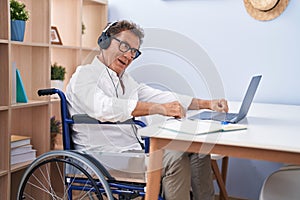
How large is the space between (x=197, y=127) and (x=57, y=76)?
135 centimetres

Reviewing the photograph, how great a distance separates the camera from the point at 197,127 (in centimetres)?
166

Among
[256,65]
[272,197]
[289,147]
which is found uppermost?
[256,65]

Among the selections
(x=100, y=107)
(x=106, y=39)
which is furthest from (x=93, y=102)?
(x=106, y=39)

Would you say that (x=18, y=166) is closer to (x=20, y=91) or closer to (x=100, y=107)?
(x=20, y=91)

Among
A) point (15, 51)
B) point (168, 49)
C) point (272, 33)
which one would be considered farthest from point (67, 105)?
point (272, 33)

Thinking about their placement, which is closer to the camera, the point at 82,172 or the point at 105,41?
the point at 82,172

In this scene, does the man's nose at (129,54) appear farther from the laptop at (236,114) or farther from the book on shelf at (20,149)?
the book on shelf at (20,149)

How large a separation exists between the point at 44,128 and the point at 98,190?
3.04ft

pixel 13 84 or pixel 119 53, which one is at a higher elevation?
pixel 119 53

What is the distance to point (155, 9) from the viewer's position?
120 inches

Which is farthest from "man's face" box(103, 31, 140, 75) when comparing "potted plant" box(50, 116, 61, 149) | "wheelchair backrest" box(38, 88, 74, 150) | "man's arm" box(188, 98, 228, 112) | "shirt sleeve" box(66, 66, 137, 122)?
"potted plant" box(50, 116, 61, 149)

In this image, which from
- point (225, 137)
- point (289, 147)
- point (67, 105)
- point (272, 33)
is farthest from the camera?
point (272, 33)

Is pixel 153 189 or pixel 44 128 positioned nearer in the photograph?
pixel 153 189

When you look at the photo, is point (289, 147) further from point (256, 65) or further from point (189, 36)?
point (189, 36)
